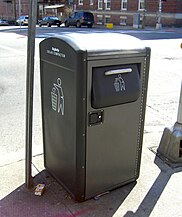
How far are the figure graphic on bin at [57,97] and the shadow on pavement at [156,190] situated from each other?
1.13 metres

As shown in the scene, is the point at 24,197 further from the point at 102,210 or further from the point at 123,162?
the point at 123,162

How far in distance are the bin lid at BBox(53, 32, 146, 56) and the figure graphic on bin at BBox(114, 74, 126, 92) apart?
0.24 meters

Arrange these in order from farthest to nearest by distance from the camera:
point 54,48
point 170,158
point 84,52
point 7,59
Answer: point 7,59 < point 170,158 < point 54,48 < point 84,52

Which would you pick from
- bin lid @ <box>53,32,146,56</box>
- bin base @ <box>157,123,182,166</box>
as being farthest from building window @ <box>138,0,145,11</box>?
bin lid @ <box>53,32,146,56</box>

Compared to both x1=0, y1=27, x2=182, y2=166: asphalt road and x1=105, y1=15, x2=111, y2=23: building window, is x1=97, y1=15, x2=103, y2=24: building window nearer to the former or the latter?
x1=105, y1=15, x2=111, y2=23: building window

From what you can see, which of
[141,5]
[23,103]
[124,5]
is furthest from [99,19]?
[23,103]

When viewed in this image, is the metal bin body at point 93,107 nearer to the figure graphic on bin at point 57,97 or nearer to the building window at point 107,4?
the figure graphic on bin at point 57,97

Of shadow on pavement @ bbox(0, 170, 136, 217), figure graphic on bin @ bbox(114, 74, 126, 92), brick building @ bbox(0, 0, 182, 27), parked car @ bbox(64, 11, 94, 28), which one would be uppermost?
brick building @ bbox(0, 0, 182, 27)

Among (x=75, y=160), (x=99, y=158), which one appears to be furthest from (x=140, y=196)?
(x=75, y=160)

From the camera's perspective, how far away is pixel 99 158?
2.54 metres

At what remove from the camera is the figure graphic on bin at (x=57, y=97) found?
2482 mm

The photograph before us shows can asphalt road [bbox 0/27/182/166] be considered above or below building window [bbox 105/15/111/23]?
below

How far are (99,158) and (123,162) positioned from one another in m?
0.32

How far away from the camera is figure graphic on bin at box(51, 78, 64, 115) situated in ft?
8.14
